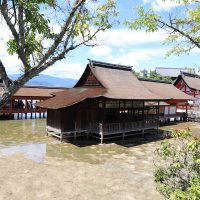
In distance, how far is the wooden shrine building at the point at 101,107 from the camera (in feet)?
68.2

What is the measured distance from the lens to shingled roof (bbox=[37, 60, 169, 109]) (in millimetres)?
20844

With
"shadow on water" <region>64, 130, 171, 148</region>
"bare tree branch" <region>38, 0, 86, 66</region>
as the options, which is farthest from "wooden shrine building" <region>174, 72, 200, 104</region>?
"bare tree branch" <region>38, 0, 86, 66</region>

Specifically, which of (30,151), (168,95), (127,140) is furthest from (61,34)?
(168,95)

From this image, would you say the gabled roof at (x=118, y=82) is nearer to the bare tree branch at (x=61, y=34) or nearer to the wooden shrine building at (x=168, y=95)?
the wooden shrine building at (x=168, y=95)

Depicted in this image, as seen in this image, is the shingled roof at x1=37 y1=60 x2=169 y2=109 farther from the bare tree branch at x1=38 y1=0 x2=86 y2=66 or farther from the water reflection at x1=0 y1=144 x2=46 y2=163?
the bare tree branch at x1=38 y1=0 x2=86 y2=66

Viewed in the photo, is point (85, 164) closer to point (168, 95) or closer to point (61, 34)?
point (61, 34)

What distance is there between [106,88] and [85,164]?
27.9ft

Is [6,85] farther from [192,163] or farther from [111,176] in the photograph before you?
[111,176]

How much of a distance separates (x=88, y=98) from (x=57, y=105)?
7.94 feet

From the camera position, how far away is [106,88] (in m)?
22.2

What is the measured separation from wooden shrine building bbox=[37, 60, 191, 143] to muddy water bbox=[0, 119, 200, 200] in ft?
3.58

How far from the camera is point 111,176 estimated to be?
1307cm

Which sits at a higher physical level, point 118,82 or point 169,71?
point 169,71

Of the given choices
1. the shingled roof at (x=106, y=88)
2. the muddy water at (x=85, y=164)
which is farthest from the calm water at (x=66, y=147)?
the shingled roof at (x=106, y=88)
